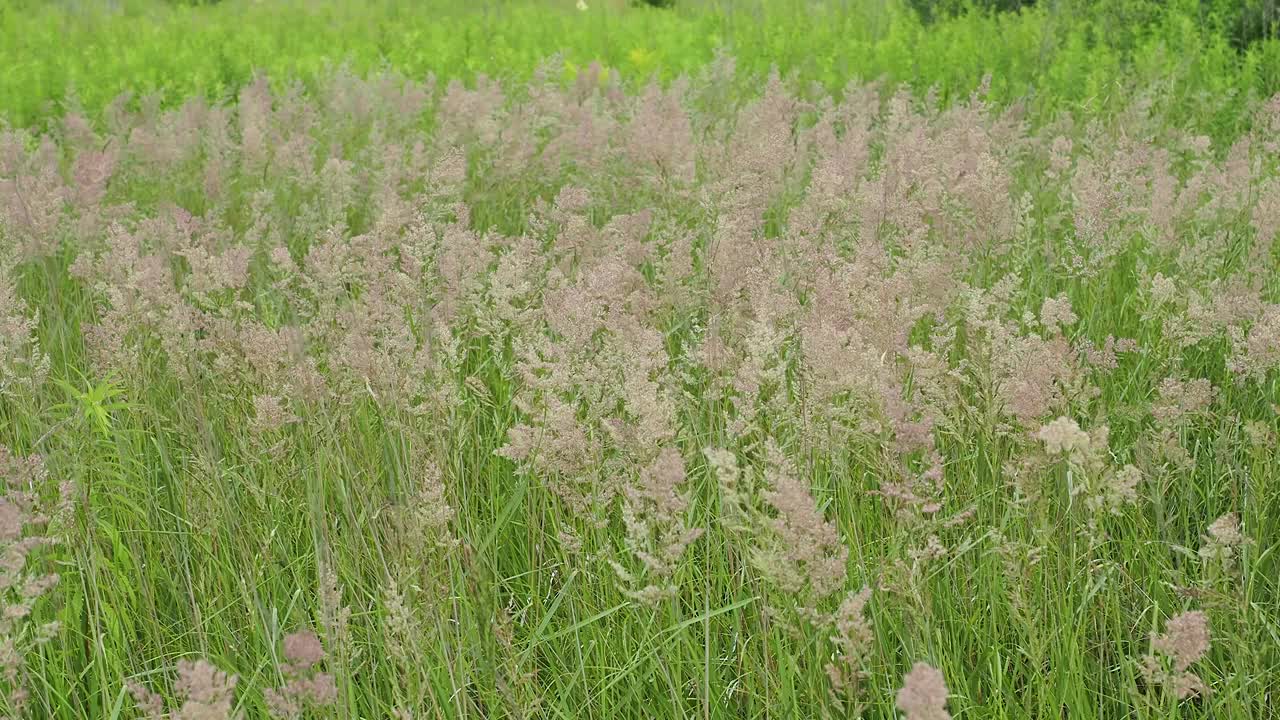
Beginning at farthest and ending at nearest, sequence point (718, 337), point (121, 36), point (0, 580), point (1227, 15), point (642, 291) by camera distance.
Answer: point (121, 36) < point (1227, 15) < point (642, 291) < point (718, 337) < point (0, 580)

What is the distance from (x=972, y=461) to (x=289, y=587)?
1.50 meters

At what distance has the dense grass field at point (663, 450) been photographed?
212 centimetres

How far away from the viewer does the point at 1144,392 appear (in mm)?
3262

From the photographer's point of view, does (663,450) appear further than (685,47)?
No

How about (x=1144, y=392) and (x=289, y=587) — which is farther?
(x=1144, y=392)

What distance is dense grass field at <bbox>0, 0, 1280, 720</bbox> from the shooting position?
6.94ft

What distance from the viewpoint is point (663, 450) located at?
6.51 ft

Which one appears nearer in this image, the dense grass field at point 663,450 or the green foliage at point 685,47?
the dense grass field at point 663,450

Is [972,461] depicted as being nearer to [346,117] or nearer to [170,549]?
[170,549]

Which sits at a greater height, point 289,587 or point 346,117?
point 346,117

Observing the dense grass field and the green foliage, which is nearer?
the dense grass field

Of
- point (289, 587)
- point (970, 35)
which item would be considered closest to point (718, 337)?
point (289, 587)

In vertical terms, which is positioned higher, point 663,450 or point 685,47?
point 663,450

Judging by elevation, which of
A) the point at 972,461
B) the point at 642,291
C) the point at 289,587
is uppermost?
the point at 642,291
